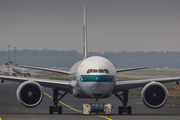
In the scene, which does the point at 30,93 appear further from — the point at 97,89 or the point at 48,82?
the point at 97,89

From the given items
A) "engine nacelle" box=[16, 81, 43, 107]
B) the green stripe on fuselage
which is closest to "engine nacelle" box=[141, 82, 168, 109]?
the green stripe on fuselage

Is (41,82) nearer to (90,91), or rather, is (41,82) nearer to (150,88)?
(90,91)

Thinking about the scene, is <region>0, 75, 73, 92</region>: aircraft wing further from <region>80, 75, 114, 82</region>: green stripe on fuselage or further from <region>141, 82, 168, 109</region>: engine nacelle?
<region>141, 82, 168, 109</region>: engine nacelle

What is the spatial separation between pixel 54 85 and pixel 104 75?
17.6 ft

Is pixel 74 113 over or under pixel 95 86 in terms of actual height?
under

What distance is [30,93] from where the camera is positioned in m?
24.8

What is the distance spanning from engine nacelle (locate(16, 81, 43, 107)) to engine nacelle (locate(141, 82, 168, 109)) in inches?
307

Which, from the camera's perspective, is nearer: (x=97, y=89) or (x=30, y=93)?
(x=97, y=89)

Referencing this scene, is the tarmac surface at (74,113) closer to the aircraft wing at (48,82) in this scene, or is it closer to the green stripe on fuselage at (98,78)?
the aircraft wing at (48,82)

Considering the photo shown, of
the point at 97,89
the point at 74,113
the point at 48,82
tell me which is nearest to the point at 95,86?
the point at 97,89

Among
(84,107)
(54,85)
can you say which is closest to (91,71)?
(84,107)

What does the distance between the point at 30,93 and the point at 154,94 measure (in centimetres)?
936

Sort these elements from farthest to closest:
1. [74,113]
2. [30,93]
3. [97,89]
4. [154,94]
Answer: [74,113] < [154,94] < [30,93] < [97,89]

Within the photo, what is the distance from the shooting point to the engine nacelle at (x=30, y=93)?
80.7 ft
